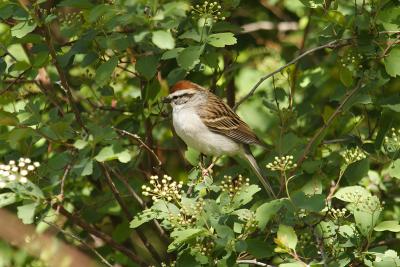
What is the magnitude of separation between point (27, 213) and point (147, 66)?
1.13 metres

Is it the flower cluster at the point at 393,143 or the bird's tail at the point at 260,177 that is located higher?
the flower cluster at the point at 393,143

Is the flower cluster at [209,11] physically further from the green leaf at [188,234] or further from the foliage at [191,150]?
the green leaf at [188,234]

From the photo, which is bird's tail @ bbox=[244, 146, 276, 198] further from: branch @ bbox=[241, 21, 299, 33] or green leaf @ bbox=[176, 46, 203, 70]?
branch @ bbox=[241, 21, 299, 33]

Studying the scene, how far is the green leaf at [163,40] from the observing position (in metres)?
2.79

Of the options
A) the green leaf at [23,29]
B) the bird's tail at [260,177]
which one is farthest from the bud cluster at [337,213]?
the green leaf at [23,29]

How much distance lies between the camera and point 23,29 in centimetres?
337

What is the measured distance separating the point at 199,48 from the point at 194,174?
2.36 feet

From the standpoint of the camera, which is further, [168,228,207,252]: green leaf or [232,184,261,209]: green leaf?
[232,184,261,209]: green leaf

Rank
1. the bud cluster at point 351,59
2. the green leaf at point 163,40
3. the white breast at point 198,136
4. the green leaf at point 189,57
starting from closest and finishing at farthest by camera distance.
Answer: the green leaf at point 163,40, the green leaf at point 189,57, the bud cluster at point 351,59, the white breast at point 198,136

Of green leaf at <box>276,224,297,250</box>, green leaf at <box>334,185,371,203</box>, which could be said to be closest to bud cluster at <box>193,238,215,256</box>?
green leaf at <box>276,224,297,250</box>

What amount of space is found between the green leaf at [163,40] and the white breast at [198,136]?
168 cm

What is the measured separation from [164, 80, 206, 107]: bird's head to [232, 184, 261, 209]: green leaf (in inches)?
57.2

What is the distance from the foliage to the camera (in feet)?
9.96

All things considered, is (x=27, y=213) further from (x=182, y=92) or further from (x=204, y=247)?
(x=182, y=92)
